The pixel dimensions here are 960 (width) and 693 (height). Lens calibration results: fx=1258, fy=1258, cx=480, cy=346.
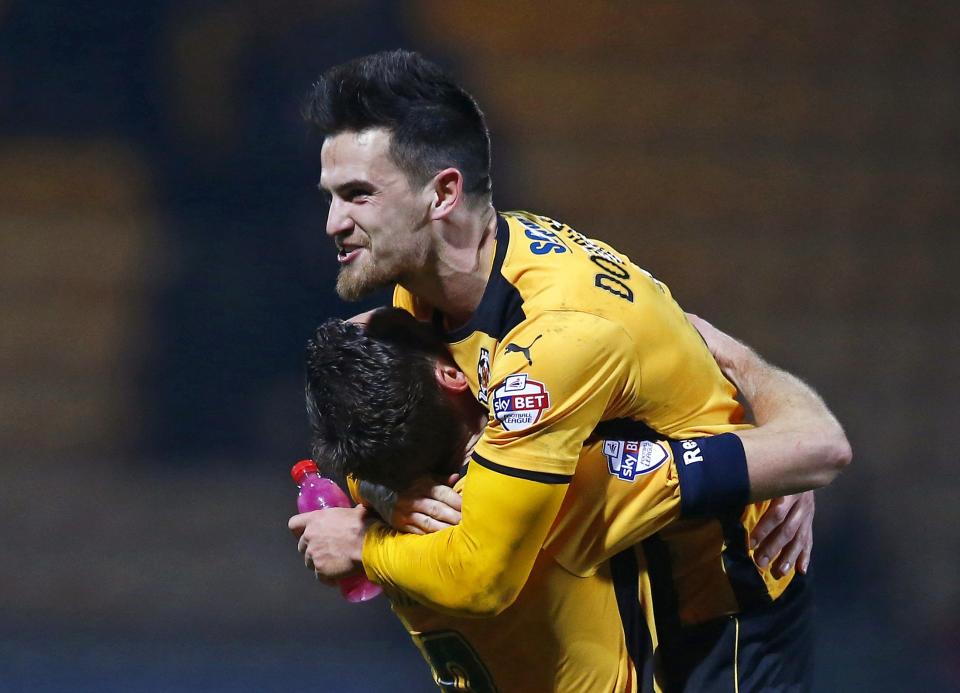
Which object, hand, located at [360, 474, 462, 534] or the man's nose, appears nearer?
hand, located at [360, 474, 462, 534]

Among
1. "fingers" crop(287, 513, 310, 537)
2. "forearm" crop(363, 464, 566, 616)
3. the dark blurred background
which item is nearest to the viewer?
"forearm" crop(363, 464, 566, 616)

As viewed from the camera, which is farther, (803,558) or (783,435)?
(803,558)

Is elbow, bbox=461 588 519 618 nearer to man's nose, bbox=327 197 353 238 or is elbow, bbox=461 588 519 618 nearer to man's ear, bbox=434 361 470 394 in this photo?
man's ear, bbox=434 361 470 394

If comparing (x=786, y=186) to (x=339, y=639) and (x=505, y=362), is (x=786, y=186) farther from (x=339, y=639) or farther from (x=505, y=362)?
(x=505, y=362)

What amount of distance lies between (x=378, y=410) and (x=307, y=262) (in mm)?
2281

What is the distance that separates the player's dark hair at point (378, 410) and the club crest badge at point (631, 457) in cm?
22

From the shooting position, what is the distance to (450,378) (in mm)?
1779

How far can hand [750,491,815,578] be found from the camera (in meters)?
1.87

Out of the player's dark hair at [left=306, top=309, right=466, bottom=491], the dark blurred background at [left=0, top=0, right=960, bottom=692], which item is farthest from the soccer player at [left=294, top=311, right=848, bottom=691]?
the dark blurred background at [left=0, top=0, right=960, bottom=692]

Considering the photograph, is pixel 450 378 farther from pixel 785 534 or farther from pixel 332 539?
pixel 785 534

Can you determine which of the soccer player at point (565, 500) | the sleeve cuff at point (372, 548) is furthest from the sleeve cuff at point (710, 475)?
the sleeve cuff at point (372, 548)

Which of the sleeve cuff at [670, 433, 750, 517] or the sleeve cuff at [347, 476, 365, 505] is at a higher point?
the sleeve cuff at [670, 433, 750, 517]

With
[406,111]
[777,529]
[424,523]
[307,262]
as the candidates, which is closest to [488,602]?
[424,523]

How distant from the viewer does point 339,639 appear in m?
3.88
